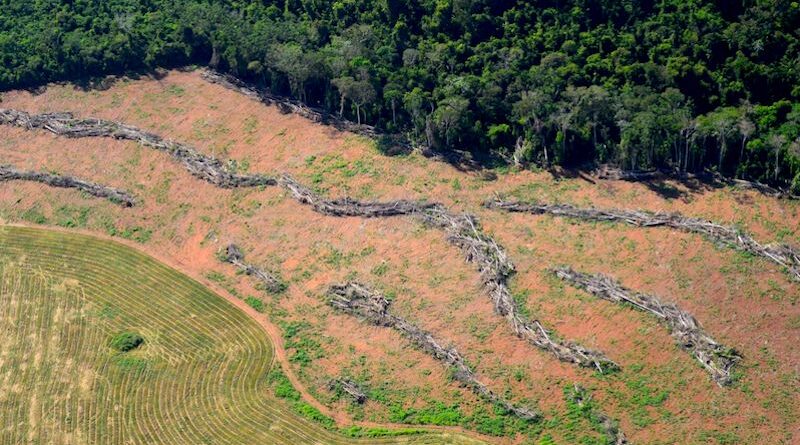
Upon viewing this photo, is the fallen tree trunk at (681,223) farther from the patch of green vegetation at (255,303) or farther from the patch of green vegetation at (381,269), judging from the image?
the patch of green vegetation at (255,303)

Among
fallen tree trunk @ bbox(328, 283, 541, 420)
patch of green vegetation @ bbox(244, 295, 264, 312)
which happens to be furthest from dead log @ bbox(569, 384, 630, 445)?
patch of green vegetation @ bbox(244, 295, 264, 312)

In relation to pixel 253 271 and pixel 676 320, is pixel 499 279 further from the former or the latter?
pixel 253 271

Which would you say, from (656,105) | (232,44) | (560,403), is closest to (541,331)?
(560,403)

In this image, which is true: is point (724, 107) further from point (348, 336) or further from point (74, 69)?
point (74, 69)

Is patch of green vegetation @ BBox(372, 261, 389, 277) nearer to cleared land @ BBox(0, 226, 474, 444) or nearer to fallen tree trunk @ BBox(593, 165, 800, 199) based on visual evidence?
cleared land @ BBox(0, 226, 474, 444)

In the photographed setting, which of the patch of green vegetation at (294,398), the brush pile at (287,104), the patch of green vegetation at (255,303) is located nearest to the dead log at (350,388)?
the patch of green vegetation at (294,398)

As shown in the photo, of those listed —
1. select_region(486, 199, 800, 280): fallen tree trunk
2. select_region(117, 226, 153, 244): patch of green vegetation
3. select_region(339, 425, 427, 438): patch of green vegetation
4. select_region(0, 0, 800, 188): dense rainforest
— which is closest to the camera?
select_region(339, 425, 427, 438): patch of green vegetation

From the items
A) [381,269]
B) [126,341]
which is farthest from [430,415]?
[126,341]
